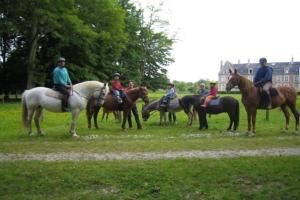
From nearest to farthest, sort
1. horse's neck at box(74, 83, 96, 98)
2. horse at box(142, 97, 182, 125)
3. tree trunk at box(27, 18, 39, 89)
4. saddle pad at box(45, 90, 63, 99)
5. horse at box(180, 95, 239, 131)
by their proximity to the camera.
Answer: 1. saddle pad at box(45, 90, 63, 99)
2. horse's neck at box(74, 83, 96, 98)
3. horse at box(180, 95, 239, 131)
4. horse at box(142, 97, 182, 125)
5. tree trunk at box(27, 18, 39, 89)

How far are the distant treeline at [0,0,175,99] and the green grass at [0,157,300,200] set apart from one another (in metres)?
29.2

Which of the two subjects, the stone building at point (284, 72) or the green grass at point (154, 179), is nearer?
the green grass at point (154, 179)

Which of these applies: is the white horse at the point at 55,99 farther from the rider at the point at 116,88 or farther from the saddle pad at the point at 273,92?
the saddle pad at the point at 273,92

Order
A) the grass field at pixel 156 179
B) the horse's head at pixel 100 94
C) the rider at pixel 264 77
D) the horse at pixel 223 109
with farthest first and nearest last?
the horse at pixel 223 109, the rider at pixel 264 77, the horse's head at pixel 100 94, the grass field at pixel 156 179

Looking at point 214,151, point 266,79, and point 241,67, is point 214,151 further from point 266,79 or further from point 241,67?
point 241,67

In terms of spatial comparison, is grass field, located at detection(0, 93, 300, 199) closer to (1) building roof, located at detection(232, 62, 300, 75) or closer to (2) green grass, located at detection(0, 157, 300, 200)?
(2) green grass, located at detection(0, 157, 300, 200)

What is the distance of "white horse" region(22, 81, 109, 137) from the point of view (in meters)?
15.6

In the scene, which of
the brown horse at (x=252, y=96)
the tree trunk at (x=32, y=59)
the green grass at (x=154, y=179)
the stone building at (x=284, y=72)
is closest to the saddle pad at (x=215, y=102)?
the brown horse at (x=252, y=96)

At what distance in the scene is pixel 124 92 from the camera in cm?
1942

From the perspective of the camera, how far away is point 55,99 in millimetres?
15531

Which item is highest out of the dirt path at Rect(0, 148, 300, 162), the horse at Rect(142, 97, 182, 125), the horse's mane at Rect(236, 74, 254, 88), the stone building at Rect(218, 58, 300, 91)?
the stone building at Rect(218, 58, 300, 91)

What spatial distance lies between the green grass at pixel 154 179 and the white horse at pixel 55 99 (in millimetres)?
5443

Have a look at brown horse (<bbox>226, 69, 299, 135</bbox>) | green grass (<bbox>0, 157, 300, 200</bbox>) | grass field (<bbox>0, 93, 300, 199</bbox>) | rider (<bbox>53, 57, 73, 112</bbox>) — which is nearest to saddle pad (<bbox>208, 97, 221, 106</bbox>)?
brown horse (<bbox>226, 69, 299, 135</bbox>)

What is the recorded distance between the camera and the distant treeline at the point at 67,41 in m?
37.7
